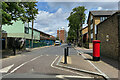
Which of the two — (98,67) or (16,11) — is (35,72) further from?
(16,11)

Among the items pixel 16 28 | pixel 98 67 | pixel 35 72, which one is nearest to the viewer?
pixel 35 72

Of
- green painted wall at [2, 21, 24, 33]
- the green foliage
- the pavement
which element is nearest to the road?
the pavement

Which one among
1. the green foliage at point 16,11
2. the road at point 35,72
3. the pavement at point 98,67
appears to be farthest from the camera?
the green foliage at point 16,11

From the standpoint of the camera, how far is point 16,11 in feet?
39.1

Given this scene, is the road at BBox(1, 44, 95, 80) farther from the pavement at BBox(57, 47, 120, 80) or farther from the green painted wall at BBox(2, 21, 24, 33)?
the green painted wall at BBox(2, 21, 24, 33)

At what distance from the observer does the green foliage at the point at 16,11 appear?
31.8 ft

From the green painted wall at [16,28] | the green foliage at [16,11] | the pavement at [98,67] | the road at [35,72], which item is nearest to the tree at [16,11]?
the green foliage at [16,11]

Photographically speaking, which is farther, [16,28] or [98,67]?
→ [16,28]

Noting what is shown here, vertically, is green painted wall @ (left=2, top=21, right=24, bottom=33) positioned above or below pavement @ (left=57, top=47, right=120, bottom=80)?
above

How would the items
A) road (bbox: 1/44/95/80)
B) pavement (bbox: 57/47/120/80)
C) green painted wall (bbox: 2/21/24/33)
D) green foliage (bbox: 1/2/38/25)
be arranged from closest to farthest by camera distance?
road (bbox: 1/44/95/80) < pavement (bbox: 57/47/120/80) < green foliage (bbox: 1/2/38/25) < green painted wall (bbox: 2/21/24/33)

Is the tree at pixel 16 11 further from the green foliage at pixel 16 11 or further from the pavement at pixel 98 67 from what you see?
the pavement at pixel 98 67

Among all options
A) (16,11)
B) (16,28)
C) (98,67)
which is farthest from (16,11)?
(16,28)

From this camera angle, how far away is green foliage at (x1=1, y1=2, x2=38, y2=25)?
970 centimetres

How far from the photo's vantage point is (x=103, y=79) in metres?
4.47
